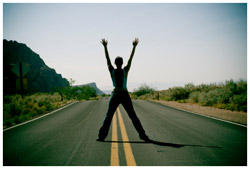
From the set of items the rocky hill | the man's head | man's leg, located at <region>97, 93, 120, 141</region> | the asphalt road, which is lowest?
the asphalt road

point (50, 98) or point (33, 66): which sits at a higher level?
point (33, 66)

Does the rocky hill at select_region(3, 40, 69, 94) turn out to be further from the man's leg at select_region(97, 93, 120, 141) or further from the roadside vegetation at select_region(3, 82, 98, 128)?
the man's leg at select_region(97, 93, 120, 141)

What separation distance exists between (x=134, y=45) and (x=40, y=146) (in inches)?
146

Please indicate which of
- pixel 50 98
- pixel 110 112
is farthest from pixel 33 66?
pixel 110 112

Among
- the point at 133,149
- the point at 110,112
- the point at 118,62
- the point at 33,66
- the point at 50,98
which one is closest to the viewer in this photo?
the point at 133,149

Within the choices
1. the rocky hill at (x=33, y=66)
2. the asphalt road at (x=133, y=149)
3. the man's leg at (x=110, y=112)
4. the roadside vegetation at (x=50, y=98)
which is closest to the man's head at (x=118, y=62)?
the man's leg at (x=110, y=112)

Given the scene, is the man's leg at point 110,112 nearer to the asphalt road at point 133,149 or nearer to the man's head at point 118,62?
the asphalt road at point 133,149

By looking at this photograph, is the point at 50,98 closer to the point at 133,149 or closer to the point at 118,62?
the point at 118,62

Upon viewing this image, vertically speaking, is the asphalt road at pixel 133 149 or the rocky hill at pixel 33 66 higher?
the rocky hill at pixel 33 66

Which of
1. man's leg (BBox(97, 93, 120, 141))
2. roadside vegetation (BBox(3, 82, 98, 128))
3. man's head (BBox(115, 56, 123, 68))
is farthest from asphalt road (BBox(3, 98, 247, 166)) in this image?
roadside vegetation (BBox(3, 82, 98, 128))

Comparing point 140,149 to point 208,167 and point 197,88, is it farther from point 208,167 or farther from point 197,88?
point 197,88

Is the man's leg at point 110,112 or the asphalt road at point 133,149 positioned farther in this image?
the man's leg at point 110,112

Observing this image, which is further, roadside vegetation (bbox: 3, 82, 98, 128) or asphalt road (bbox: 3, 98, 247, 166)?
roadside vegetation (bbox: 3, 82, 98, 128)

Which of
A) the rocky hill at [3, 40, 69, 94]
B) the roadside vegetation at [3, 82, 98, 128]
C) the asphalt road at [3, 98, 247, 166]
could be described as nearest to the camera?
the asphalt road at [3, 98, 247, 166]
